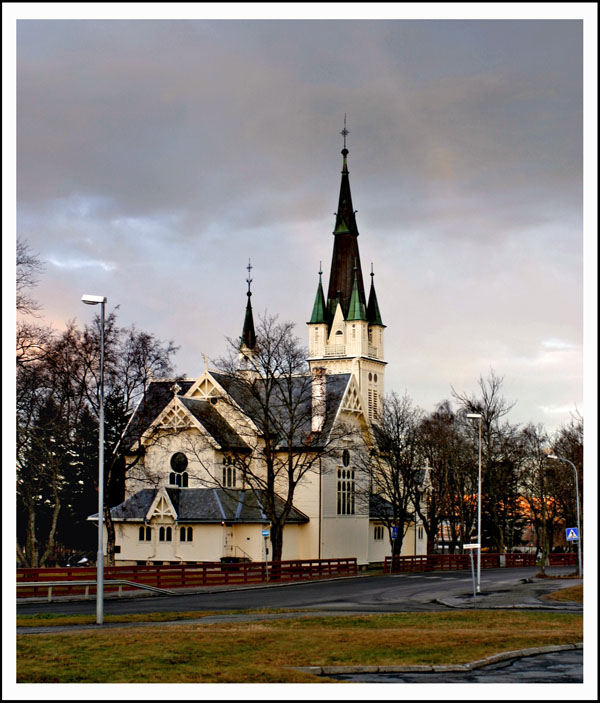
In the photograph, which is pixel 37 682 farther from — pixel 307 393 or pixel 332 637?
pixel 307 393

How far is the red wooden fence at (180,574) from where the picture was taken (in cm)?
3834

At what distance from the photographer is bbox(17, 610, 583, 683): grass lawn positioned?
15.8m

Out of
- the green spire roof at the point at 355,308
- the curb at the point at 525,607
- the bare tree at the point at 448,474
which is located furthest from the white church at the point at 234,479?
the green spire roof at the point at 355,308

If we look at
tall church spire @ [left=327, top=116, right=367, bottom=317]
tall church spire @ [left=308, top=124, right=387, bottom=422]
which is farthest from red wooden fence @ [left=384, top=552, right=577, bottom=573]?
tall church spire @ [left=327, top=116, right=367, bottom=317]

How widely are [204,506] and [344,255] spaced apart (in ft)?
199

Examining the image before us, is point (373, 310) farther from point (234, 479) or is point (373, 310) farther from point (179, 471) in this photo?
point (179, 471)

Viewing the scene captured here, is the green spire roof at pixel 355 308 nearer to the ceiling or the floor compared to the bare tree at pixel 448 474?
nearer to the ceiling

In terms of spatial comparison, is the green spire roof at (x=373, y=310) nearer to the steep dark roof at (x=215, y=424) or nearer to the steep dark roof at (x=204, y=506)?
the steep dark roof at (x=215, y=424)

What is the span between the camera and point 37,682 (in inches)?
597

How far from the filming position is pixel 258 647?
19016 millimetres

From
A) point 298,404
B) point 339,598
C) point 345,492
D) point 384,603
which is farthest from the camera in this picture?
point 345,492

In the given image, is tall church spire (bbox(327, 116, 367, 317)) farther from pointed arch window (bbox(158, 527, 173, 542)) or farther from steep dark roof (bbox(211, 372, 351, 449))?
pointed arch window (bbox(158, 527, 173, 542))

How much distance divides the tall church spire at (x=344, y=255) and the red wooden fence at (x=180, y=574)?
201ft

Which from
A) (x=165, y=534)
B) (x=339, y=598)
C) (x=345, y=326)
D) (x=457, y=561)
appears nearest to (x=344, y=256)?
(x=345, y=326)
